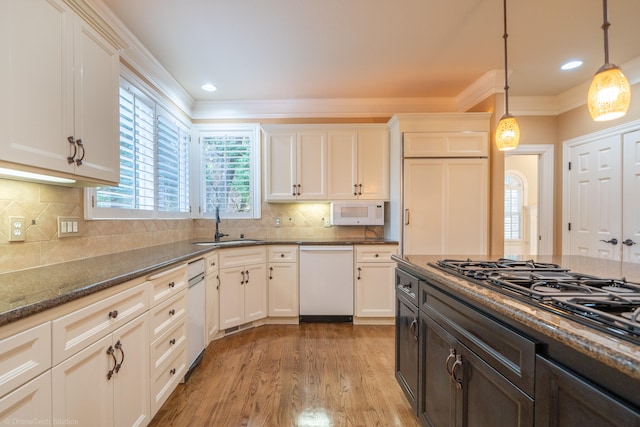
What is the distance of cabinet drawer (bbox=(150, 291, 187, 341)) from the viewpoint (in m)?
1.58

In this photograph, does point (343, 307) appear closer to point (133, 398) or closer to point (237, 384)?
point (237, 384)

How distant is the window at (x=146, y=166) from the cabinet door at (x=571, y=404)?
98.7 inches

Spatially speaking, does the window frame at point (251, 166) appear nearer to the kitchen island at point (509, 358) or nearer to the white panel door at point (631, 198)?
the kitchen island at point (509, 358)

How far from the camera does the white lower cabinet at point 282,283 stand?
3158mm

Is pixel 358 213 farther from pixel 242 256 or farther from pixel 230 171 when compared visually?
pixel 230 171

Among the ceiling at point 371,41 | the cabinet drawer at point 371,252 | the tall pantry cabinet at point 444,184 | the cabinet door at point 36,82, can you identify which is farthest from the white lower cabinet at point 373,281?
the cabinet door at point 36,82

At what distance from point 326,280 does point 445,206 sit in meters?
1.59

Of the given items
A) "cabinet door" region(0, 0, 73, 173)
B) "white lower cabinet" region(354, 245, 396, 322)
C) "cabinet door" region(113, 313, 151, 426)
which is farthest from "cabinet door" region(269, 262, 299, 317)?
"cabinet door" region(0, 0, 73, 173)

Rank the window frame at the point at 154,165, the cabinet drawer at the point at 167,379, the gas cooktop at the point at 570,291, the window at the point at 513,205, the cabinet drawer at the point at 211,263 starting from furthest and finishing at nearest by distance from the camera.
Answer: the window at the point at 513,205 < the cabinet drawer at the point at 211,263 < the window frame at the point at 154,165 < the cabinet drawer at the point at 167,379 < the gas cooktop at the point at 570,291

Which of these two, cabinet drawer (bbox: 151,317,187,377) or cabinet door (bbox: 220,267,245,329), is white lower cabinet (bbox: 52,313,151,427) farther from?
cabinet door (bbox: 220,267,245,329)

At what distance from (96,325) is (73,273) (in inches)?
14.9

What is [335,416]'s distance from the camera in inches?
68.0

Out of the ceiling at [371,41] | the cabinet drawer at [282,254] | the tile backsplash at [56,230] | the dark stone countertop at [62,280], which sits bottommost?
the cabinet drawer at [282,254]

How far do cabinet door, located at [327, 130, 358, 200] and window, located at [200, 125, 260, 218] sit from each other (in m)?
0.98
